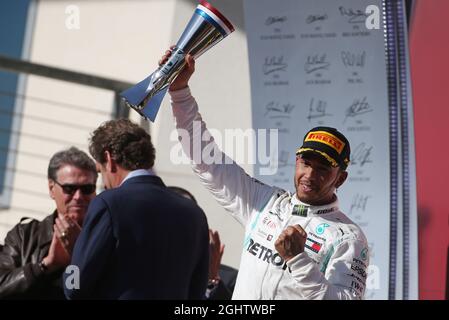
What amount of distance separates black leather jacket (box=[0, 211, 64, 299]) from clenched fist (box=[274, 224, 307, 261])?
116 centimetres

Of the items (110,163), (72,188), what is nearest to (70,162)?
(72,188)

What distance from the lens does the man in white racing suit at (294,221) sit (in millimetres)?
2922

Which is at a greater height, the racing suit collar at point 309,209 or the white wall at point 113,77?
the white wall at point 113,77

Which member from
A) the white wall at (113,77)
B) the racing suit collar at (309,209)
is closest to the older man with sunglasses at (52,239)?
the racing suit collar at (309,209)

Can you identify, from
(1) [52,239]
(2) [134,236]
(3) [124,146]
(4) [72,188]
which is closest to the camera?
(2) [134,236]

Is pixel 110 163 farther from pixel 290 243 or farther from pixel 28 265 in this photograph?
pixel 290 243

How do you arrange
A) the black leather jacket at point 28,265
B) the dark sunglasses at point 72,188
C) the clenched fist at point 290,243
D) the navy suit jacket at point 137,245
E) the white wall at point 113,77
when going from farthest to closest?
the white wall at point 113,77, the dark sunglasses at point 72,188, the black leather jacket at point 28,265, the navy suit jacket at point 137,245, the clenched fist at point 290,243

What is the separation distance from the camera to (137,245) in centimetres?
313

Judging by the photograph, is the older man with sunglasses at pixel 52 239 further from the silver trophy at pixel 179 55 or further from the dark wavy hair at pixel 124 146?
the silver trophy at pixel 179 55

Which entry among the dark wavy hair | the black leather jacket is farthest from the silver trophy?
the black leather jacket

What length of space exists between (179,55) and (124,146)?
46cm
